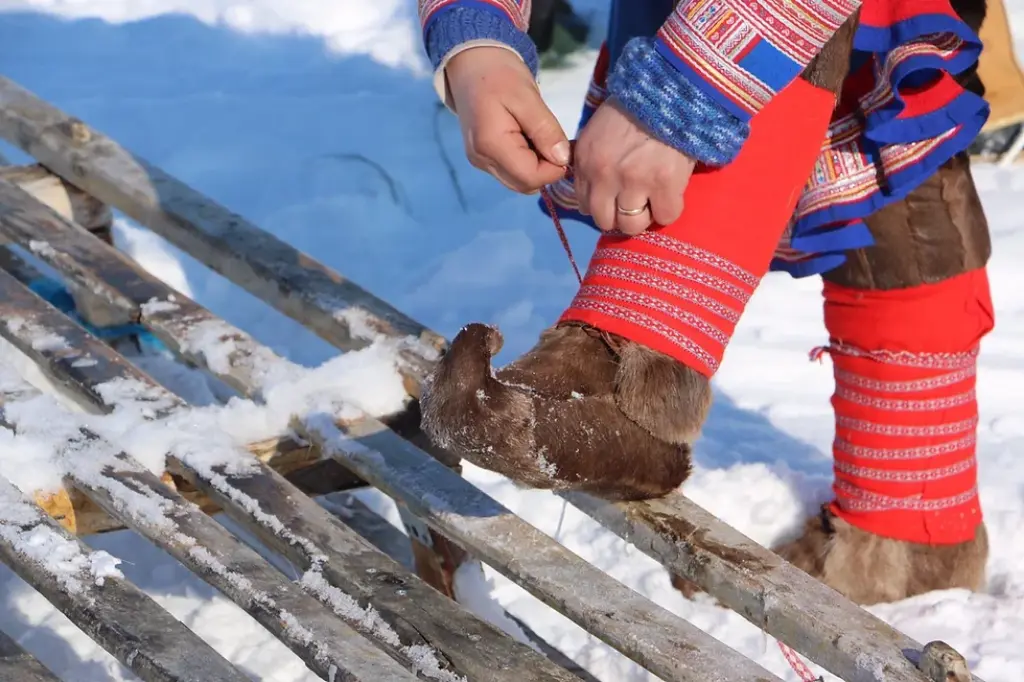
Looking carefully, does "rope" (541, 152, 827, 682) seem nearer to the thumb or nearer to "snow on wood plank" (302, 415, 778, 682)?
the thumb

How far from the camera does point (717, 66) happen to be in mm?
1174

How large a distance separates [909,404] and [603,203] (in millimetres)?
609

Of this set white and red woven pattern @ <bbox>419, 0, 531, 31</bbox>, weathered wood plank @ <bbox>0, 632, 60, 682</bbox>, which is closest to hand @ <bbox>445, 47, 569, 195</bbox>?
white and red woven pattern @ <bbox>419, 0, 531, 31</bbox>

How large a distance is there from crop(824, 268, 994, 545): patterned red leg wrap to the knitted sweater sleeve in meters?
0.47

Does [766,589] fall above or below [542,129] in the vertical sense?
below

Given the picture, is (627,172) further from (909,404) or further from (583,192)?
(909,404)

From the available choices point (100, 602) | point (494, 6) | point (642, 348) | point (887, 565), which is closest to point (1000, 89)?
point (887, 565)

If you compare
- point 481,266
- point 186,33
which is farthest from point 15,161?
point 481,266

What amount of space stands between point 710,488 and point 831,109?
77 cm

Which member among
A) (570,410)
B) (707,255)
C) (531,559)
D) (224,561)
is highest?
(707,255)

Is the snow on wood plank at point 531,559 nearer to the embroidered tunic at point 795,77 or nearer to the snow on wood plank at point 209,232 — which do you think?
the snow on wood plank at point 209,232

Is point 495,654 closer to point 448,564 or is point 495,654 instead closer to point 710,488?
point 448,564

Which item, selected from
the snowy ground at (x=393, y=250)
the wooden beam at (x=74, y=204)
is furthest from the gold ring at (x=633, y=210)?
the wooden beam at (x=74, y=204)

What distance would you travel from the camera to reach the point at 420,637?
118cm
